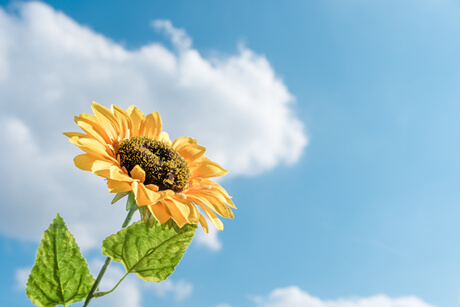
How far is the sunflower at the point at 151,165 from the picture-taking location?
124 inches

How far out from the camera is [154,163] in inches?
154

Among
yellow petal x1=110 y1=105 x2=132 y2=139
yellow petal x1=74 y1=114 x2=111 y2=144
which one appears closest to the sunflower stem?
yellow petal x1=74 y1=114 x2=111 y2=144

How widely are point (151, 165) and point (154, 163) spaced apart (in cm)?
4

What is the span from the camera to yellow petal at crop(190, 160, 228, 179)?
162 inches

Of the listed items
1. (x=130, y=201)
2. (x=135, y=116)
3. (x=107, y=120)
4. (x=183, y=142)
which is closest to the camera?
(x=130, y=201)

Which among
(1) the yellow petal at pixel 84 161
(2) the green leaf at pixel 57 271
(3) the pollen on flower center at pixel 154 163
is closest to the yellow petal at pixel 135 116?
(3) the pollen on flower center at pixel 154 163

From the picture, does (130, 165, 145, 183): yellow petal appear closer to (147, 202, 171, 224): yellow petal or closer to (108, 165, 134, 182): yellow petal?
(108, 165, 134, 182): yellow petal

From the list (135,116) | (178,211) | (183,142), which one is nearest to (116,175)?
(178,211)

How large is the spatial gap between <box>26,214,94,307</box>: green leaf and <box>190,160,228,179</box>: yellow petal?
1.39m

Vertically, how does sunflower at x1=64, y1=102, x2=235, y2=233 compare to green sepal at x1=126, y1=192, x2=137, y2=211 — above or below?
above

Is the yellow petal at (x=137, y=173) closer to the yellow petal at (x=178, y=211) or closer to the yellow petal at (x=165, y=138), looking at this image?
the yellow petal at (x=178, y=211)

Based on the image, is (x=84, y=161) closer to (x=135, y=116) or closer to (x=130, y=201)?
(x=130, y=201)

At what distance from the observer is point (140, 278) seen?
→ 3248 mm

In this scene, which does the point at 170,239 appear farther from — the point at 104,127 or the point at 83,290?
the point at 104,127
